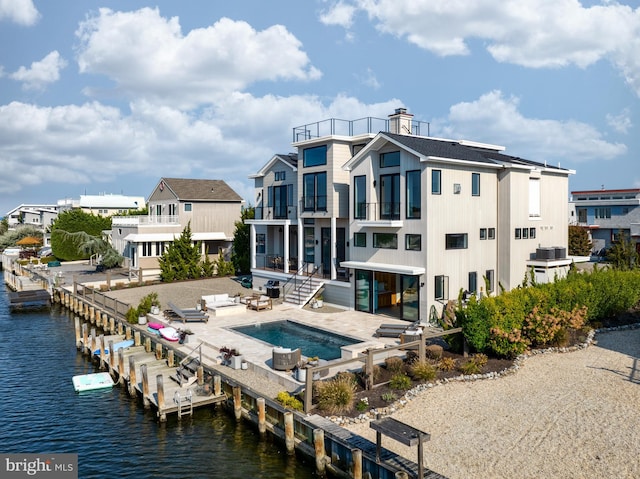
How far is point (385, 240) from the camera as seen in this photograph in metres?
27.7

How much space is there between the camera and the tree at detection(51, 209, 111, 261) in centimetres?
5806

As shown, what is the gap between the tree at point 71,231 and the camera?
2286 inches

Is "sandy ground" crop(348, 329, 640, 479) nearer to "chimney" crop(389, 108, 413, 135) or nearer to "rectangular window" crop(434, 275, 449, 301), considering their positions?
→ "rectangular window" crop(434, 275, 449, 301)

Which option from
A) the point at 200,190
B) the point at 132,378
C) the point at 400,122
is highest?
the point at 400,122

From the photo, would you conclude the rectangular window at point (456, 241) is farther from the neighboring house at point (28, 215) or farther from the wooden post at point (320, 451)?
the neighboring house at point (28, 215)

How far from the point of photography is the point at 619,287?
25391 mm

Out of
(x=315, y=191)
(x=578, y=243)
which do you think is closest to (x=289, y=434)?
(x=315, y=191)

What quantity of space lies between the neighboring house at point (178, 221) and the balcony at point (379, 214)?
21705 millimetres

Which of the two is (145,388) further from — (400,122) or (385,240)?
(400,122)

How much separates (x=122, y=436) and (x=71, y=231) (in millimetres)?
48858

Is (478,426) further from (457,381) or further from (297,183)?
(297,183)

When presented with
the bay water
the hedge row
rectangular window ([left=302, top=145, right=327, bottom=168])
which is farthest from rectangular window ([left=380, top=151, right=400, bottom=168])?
the bay water

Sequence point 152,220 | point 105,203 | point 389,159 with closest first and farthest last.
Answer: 1. point 389,159
2. point 152,220
3. point 105,203

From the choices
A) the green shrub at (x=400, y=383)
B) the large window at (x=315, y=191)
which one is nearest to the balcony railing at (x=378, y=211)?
the large window at (x=315, y=191)
